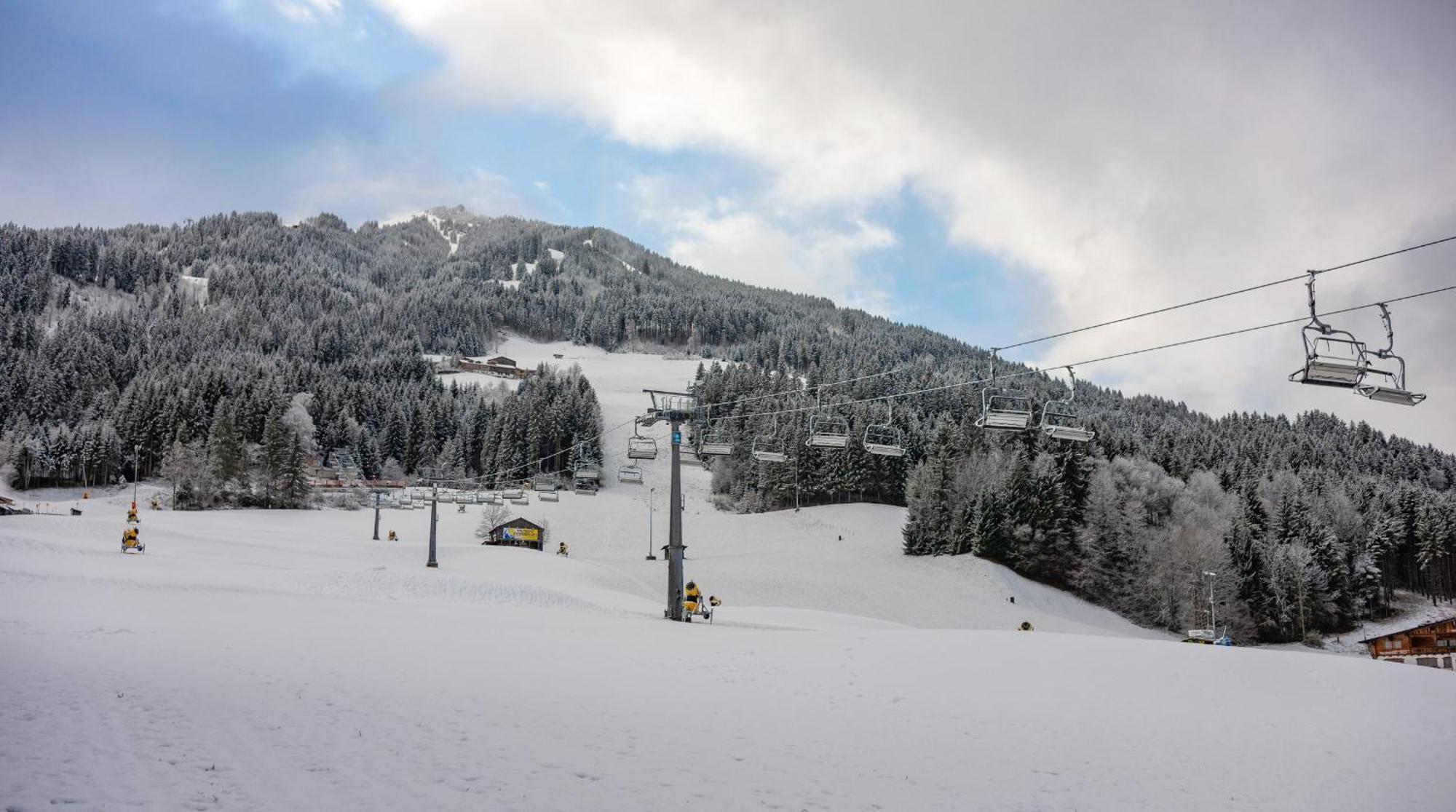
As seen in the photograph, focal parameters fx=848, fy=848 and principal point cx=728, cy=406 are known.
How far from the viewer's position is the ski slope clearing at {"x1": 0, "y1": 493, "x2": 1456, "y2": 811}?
8.43 m

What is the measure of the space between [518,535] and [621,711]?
58597 millimetres

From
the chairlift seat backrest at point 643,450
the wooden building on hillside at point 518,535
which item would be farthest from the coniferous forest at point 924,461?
the wooden building on hillside at point 518,535

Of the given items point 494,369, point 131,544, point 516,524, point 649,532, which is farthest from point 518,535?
point 494,369

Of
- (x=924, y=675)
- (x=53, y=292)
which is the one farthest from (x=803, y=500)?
(x=53, y=292)

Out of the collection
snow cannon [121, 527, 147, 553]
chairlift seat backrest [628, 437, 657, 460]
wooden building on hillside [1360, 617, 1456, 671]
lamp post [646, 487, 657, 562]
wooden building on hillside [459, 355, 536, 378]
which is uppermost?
wooden building on hillside [459, 355, 536, 378]

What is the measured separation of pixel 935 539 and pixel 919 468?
307 inches

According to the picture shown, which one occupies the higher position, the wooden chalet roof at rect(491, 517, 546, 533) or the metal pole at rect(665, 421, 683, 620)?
the metal pole at rect(665, 421, 683, 620)

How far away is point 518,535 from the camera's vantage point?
225 feet

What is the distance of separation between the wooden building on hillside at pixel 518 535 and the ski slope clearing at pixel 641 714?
4352 cm

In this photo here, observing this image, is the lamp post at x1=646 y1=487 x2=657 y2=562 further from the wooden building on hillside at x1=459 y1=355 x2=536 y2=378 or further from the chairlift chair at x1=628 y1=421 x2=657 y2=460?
the wooden building on hillside at x1=459 y1=355 x2=536 y2=378

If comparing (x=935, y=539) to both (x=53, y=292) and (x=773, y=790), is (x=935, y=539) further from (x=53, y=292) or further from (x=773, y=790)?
(x=53, y=292)

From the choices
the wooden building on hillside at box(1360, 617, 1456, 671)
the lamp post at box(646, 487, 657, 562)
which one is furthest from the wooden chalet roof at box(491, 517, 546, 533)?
the wooden building on hillside at box(1360, 617, 1456, 671)

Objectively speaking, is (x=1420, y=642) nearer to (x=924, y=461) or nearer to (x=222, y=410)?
(x=924, y=461)

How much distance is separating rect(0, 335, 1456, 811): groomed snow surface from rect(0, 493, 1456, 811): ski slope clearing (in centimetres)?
6
